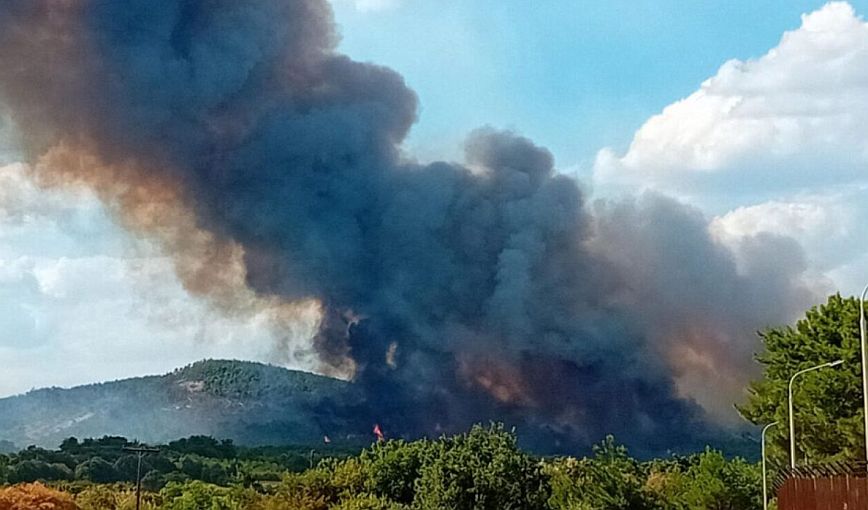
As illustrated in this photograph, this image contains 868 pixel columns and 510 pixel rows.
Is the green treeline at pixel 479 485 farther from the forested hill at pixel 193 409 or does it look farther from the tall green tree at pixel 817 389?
the forested hill at pixel 193 409

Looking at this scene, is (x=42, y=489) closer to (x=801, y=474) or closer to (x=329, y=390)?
(x=801, y=474)

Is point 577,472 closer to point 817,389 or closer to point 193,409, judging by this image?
point 817,389

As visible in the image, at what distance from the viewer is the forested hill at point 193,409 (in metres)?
165

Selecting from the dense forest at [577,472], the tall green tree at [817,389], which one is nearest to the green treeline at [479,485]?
the dense forest at [577,472]

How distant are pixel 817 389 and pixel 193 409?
14372 cm

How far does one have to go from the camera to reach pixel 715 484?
201 feet

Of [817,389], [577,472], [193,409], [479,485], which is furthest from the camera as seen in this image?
[193,409]

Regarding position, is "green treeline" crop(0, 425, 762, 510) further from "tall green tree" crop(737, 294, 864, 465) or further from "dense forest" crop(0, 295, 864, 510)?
"tall green tree" crop(737, 294, 864, 465)

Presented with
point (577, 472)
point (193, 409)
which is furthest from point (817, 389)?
point (193, 409)

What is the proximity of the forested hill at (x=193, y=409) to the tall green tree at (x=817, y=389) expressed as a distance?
9908cm

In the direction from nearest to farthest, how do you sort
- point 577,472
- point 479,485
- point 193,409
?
point 479,485 → point 577,472 → point 193,409

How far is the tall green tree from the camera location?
1905 inches

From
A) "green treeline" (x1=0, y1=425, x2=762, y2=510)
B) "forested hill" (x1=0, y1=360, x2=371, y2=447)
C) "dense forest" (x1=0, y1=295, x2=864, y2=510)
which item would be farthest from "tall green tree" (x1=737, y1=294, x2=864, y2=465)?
"forested hill" (x1=0, y1=360, x2=371, y2=447)

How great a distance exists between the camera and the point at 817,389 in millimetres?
48906
